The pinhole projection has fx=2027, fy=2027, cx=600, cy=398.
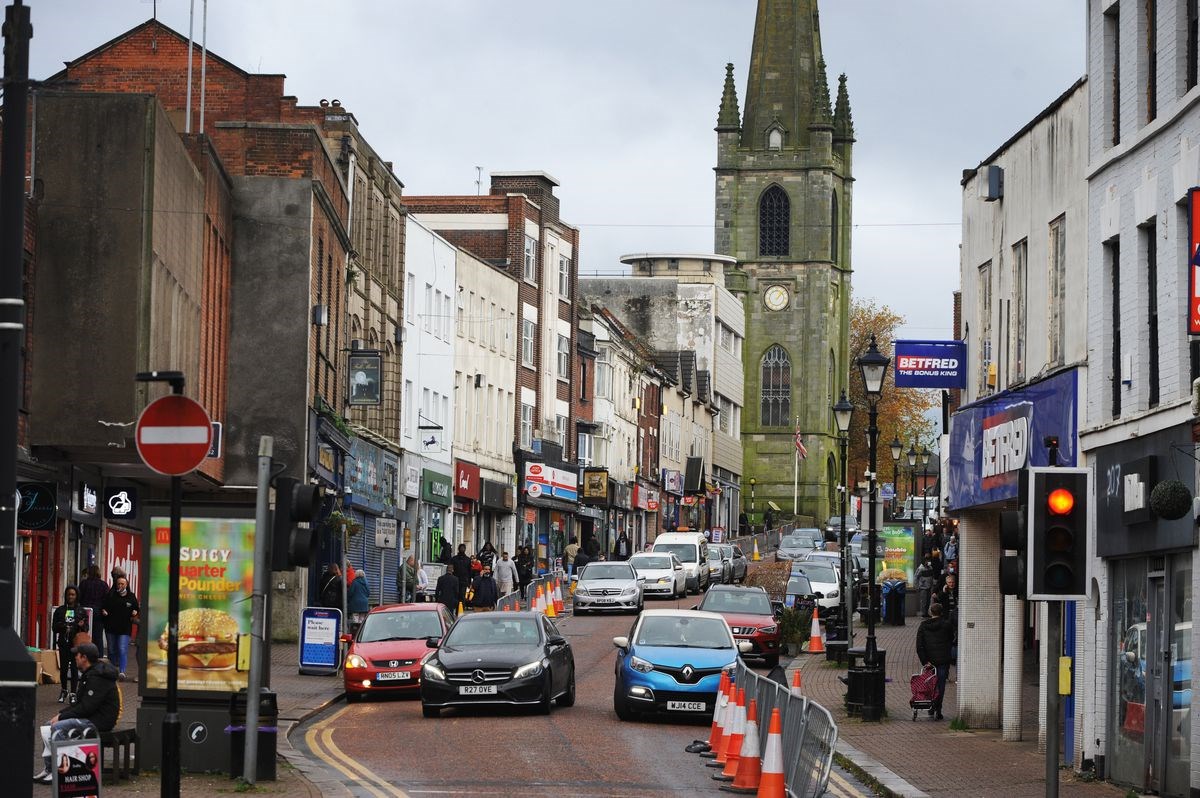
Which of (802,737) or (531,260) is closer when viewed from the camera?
(802,737)

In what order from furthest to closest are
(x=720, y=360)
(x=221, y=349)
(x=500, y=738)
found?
(x=720, y=360), (x=221, y=349), (x=500, y=738)

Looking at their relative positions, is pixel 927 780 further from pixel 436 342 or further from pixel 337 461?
pixel 436 342

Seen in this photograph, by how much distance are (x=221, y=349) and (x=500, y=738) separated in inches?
761

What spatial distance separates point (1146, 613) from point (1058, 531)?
6280mm

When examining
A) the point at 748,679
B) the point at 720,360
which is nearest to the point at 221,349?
the point at 748,679

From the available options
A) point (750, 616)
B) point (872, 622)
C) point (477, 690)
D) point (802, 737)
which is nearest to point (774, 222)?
point (750, 616)

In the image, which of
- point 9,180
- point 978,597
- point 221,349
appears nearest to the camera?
point 9,180

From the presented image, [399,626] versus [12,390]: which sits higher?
[12,390]

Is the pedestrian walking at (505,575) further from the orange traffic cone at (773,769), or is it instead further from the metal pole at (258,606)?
the orange traffic cone at (773,769)

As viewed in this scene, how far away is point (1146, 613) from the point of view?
1920cm

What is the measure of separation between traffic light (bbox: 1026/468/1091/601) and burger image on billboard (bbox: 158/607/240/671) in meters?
8.53

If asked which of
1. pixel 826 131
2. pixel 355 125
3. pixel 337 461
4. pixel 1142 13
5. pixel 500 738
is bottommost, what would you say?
pixel 500 738

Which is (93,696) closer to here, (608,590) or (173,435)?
(173,435)

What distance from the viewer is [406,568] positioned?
151 feet
